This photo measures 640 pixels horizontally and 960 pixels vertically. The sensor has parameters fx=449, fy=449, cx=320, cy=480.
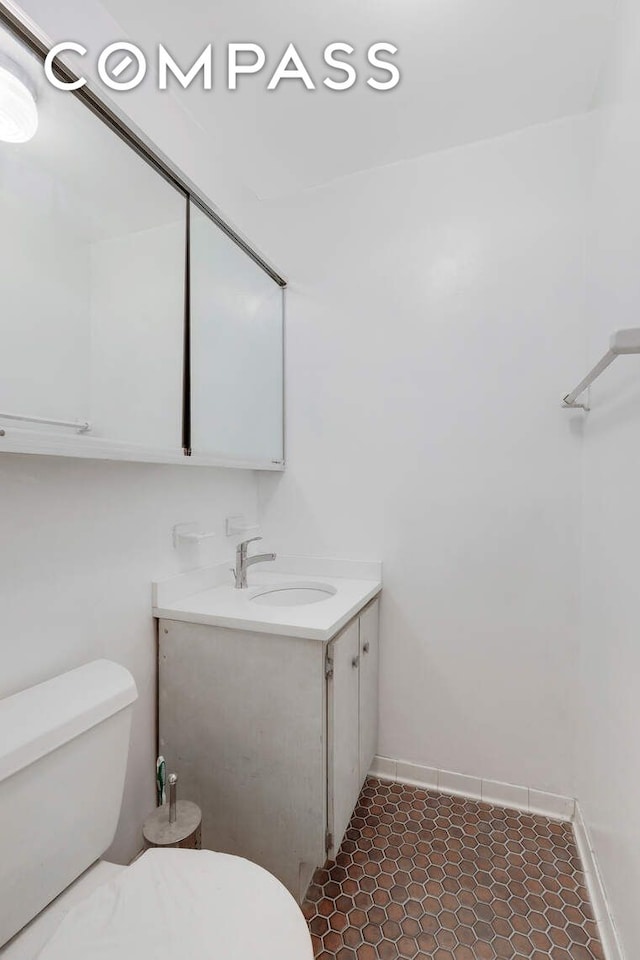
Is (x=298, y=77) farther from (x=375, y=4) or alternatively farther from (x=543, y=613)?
(x=543, y=613)

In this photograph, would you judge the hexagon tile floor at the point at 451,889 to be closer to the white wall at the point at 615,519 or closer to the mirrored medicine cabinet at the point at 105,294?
the white wall at the point at 615,519

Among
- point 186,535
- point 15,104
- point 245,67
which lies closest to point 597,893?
point 186,535

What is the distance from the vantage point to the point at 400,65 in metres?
1.45

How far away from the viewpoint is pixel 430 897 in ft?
4.17

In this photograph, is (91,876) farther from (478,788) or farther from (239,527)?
(478,788)

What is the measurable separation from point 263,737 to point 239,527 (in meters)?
0.82

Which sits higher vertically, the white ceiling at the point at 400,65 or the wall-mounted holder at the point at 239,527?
the white ceiling at the point at 400,65

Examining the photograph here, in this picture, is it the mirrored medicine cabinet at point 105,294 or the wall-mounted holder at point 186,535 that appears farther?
the wall-mounted holder at point 186,535

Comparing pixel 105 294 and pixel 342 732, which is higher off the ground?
pixel 105 294

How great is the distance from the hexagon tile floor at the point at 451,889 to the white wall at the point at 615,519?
0.17 metres

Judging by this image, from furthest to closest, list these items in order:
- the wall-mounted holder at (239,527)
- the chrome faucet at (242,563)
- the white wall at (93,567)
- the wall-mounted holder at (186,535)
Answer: the wall-mounted holder at (239,527)
the chrome faucet at (242,563)
the wall-mounted holder at (186,535)
the white wall at (93,567)

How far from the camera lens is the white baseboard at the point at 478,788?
1590 millimetres

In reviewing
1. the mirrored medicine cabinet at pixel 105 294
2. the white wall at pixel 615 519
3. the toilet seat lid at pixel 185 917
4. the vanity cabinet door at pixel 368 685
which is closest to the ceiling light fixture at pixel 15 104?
the mirrored medicine cabinet at pixel 105 294

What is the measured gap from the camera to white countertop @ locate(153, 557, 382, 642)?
4.22 feet
